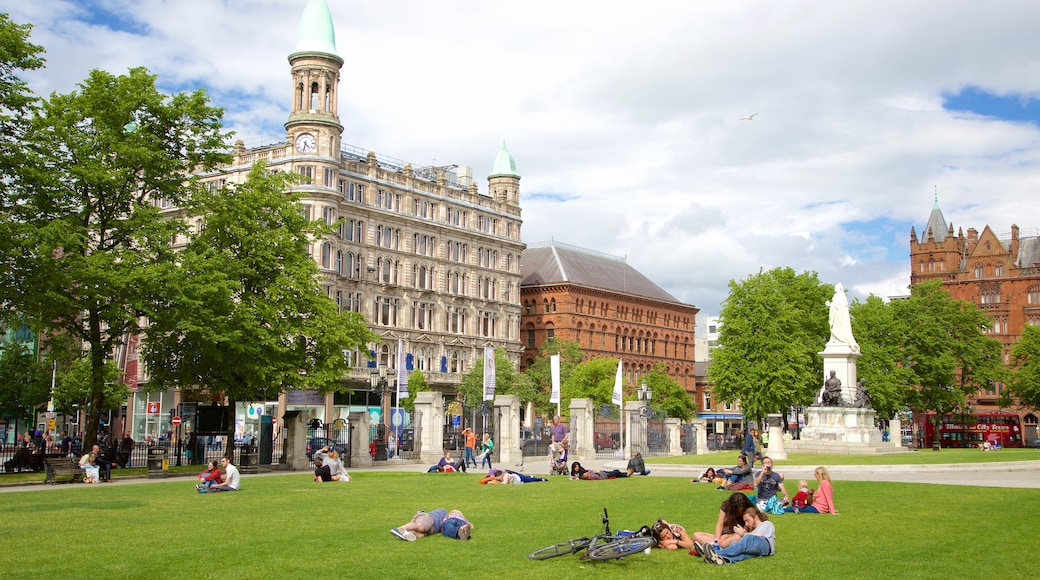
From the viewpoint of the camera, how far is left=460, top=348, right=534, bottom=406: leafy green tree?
85.1 meters

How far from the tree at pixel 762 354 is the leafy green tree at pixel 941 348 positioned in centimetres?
1225

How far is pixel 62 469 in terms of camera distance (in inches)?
1266

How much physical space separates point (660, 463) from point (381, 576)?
94.0ft

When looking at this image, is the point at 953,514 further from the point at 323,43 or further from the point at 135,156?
the point at 323,43

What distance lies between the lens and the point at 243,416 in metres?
73.9

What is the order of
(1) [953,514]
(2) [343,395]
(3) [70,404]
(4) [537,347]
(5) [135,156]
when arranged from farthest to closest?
(4) [537,347] → (2) [343,395] → (3) [70,404] → (5) [135,156] → (1) [953,514]

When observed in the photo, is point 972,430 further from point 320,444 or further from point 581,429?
point 320,444

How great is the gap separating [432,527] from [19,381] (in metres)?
65.2

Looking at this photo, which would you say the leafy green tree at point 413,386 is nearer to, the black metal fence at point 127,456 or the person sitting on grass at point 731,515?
the black metal fence at point 127,456

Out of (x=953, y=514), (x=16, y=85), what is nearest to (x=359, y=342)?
(x=16, y=85)

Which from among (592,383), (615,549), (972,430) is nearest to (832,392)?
(615,549)

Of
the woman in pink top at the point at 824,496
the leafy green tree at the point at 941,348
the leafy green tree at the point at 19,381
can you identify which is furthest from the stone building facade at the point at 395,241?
the woman in pink top at the point at 824,496

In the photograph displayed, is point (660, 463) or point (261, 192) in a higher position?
point (261, 192)

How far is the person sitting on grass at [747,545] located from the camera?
13242 mm
